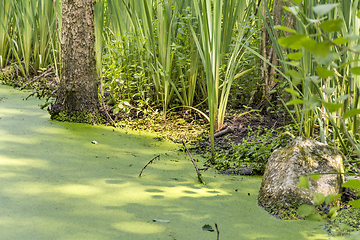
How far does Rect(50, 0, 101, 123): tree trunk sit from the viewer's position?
7.24ft

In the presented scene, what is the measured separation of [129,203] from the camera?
1.19 metres

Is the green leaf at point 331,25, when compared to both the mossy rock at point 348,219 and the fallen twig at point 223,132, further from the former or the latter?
the fallen twig at point 223,132

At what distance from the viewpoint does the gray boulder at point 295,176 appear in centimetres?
121

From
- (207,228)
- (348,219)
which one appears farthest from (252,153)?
(207,228)

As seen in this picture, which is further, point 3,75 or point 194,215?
point 3,75

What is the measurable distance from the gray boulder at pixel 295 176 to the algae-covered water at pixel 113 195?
0.18ft

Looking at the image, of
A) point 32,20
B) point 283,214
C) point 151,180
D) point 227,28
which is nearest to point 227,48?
point 227,28

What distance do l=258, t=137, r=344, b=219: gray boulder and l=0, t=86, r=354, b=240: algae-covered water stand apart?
55 mm

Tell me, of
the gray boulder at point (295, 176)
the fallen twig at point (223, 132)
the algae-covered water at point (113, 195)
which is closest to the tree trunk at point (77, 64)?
the algae-covered water at point (113, 195)

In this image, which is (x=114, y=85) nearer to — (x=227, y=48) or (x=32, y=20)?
(x=227, y=48)

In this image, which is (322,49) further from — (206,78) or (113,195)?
(206,78)

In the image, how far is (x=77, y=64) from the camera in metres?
2.23

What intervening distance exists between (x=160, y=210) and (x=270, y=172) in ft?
1.70

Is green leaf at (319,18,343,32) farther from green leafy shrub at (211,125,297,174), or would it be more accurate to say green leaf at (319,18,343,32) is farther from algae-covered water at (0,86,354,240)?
green leafy shrub at (211,125,297,174)
